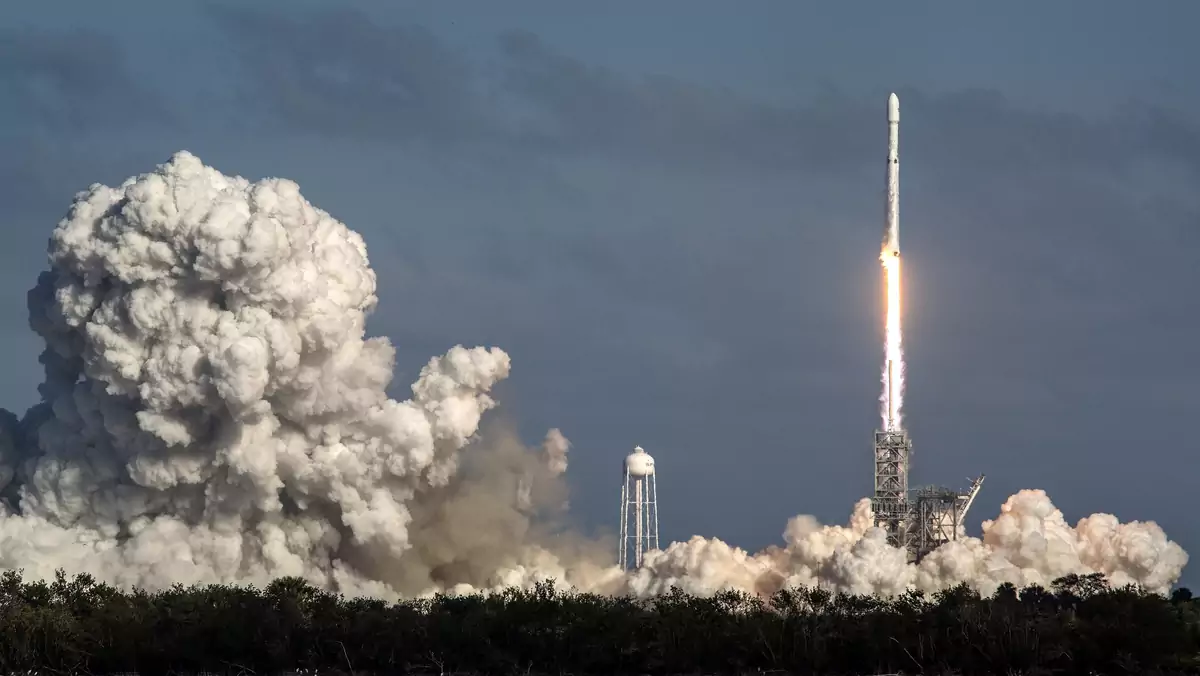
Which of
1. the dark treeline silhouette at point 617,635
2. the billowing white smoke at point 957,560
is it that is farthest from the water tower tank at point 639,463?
the dark treeline silhouette at point 617,635

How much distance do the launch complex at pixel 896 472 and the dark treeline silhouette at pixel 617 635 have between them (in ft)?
69.9

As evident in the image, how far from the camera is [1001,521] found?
96750 millimetres

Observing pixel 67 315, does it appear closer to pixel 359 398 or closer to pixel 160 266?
pixel 160 266

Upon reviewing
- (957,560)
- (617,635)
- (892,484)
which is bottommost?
(617,635)

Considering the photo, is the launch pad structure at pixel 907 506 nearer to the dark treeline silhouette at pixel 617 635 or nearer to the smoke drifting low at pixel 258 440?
the smoke drifting low at pixel 258 440

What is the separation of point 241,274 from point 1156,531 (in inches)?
1413

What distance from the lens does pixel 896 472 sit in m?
98.8

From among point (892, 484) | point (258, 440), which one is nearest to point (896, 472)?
point (892, 484)

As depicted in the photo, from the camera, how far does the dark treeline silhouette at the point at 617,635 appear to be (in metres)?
69.1

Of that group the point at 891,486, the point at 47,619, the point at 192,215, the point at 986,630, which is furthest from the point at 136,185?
the point at 986,630

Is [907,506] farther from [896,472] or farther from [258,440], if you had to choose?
[258,440]

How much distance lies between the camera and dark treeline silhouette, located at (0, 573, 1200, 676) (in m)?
69.1

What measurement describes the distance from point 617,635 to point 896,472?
29.7 metres

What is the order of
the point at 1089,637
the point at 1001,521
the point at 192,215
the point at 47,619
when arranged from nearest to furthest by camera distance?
the point at 1089,637
the point at 47,619
the point at 192,215
the point at 1001,521
